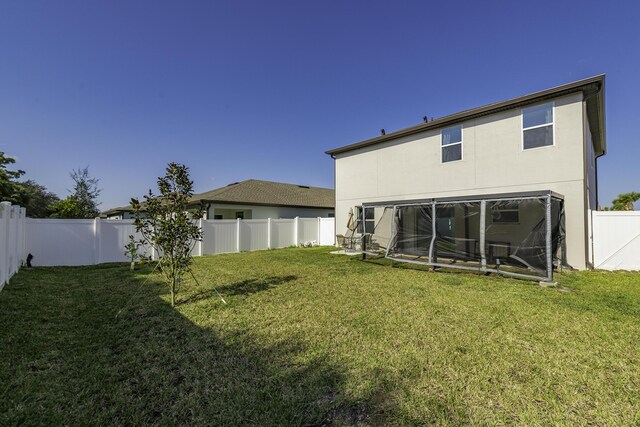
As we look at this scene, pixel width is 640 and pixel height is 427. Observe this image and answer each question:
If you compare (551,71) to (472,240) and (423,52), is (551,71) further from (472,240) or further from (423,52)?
(472,240)

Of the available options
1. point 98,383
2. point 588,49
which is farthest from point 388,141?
point 98,383

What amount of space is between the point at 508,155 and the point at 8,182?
2769 cm

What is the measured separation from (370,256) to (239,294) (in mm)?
7365

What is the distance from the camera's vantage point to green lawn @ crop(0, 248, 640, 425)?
7.31 feet

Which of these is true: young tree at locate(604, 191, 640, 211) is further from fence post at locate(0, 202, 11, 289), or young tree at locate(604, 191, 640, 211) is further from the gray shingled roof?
fence post at locate(0, 202, 11, 289)

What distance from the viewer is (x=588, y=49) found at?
31.0 feet

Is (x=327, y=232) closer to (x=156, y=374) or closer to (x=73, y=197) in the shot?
(x=156, y=374)

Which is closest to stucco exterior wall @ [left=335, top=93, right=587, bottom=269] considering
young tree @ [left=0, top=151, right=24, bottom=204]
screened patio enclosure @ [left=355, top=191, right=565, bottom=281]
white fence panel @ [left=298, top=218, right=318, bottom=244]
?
screened patio enclosure @ [left=355, top=191, right=565, bottom=281]

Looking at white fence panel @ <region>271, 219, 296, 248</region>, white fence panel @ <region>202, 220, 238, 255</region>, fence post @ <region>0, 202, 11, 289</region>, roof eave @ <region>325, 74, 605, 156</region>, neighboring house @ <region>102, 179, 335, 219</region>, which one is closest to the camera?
fence post @ <region>0, 202, 11, 289</region>

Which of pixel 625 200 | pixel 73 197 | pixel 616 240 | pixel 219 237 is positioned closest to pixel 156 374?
pixel 219 237

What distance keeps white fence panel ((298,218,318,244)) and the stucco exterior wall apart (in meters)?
3.24

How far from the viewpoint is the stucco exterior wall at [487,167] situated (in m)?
8.27

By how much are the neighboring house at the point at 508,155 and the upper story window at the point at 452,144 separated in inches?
1.5

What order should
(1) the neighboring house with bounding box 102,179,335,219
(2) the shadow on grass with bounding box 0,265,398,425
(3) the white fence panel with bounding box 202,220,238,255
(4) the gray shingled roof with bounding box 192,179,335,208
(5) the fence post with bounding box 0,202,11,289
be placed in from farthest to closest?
(4) the gray shingled roof with bounding box 192,179,335,208
(1) the neighboring house with bounding box 102,179,335,219
(3) the white fence panel with bounding box 202,220,238,255
(5) the fence post with bounding box 0,202,11,289
(2) the shadow on grass with bounding box 0,265,398,425
